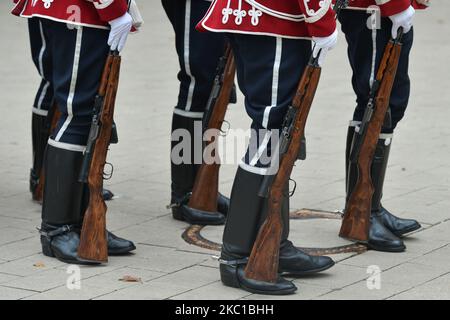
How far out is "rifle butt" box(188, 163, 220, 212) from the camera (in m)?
6.26

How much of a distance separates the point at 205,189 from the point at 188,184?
6.2 inches

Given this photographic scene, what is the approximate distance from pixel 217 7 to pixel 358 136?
3.78ft

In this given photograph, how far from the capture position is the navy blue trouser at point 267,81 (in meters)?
4.91

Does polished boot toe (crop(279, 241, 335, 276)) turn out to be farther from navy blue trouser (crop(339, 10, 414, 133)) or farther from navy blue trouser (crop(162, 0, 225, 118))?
navy blue trouser (crop(162, 0, 225, 118))

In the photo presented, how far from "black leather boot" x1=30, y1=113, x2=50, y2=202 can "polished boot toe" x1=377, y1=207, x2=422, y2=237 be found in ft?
6.57

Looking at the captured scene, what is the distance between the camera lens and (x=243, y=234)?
198 inches

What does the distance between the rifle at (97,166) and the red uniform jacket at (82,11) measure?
181 millimetres

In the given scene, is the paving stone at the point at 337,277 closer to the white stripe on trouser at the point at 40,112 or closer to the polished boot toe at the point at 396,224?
the polished boot toe at the point at 396,224

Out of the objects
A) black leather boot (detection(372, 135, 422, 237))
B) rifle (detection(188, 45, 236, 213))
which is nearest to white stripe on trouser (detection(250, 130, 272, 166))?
black leather boot (detection(372, 135, 422, 237))

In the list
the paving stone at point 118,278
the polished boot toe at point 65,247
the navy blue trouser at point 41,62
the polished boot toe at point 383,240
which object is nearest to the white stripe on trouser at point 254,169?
the paving stone at point 118,278

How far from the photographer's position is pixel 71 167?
5418 mm

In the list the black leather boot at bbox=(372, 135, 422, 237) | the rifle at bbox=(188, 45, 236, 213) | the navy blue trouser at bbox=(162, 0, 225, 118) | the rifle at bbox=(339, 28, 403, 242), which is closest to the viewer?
the rifle at bbox=(339, 28, 403, 242)

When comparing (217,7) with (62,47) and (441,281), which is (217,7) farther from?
(441,281)

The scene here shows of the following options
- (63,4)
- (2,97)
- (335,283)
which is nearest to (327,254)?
(335,283)
